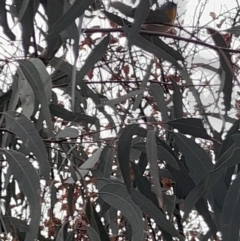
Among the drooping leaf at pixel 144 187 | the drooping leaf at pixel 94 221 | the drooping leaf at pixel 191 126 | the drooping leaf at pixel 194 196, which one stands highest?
the drooping leaf at pixel 191 126

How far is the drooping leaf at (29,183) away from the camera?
654mm

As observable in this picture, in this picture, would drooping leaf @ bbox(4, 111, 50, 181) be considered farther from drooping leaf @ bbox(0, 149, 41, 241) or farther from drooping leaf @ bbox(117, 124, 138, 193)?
drooping leaf @ bbox(117, 124, 138, 193)

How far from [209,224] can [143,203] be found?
124 millimetres

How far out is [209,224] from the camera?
2.76 ft

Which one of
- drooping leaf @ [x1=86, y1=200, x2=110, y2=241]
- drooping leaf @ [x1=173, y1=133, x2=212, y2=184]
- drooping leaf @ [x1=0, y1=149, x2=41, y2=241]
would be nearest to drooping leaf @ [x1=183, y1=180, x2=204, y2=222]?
drooping leaf @ [x1=173, y1=133, x2=212, y2=184]

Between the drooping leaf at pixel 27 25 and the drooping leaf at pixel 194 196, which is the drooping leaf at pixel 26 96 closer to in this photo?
the drooping leaf at pixel 27 25

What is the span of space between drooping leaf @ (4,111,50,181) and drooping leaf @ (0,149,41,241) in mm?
16

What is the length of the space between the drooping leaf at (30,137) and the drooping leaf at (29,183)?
0.02 metres

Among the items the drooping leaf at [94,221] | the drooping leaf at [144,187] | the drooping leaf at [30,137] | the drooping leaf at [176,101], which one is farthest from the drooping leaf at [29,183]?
the drooping leaf at [176,101]

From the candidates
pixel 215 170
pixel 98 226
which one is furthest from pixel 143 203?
pixel 215 170

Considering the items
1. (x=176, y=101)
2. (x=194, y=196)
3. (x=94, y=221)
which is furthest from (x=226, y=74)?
(x=94, y=221)

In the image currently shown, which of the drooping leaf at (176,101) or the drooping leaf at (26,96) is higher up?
the drooping leaf at (176,101)

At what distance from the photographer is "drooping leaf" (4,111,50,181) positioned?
2.23 feet

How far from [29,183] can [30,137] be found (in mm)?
67
